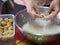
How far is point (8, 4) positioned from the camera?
161 cm

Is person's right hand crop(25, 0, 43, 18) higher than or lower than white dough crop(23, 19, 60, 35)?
higher

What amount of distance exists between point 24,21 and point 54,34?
23cm

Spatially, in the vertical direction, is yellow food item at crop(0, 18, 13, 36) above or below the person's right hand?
below

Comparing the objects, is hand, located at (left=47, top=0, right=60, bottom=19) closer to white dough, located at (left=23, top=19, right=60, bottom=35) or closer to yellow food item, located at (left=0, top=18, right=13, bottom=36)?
white dough, located at (left=23, top=19, right=60, bottom=35)

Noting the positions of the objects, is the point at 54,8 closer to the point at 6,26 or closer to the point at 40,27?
the point at 40,27

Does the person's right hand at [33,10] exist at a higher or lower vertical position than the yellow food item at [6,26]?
higher

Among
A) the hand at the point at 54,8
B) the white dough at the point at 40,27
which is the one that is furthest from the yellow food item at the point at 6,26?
the hand at the point at 54,8

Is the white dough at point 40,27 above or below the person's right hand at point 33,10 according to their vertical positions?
below

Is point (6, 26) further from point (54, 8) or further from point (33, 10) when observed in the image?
point (54, 8)

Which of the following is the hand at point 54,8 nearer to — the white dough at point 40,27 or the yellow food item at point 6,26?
the white dough at point 40,27

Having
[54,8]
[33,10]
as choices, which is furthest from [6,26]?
[54,8]

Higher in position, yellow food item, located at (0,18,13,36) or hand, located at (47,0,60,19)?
hand, located at (47,0,60,19)

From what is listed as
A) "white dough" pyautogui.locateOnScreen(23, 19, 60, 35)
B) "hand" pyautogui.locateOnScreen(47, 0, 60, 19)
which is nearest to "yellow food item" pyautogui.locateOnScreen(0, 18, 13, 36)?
"white dough" pyautogui.locateOnScreen(23, 19, 60, 35)

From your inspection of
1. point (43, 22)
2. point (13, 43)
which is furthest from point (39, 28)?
point (13, 43)
